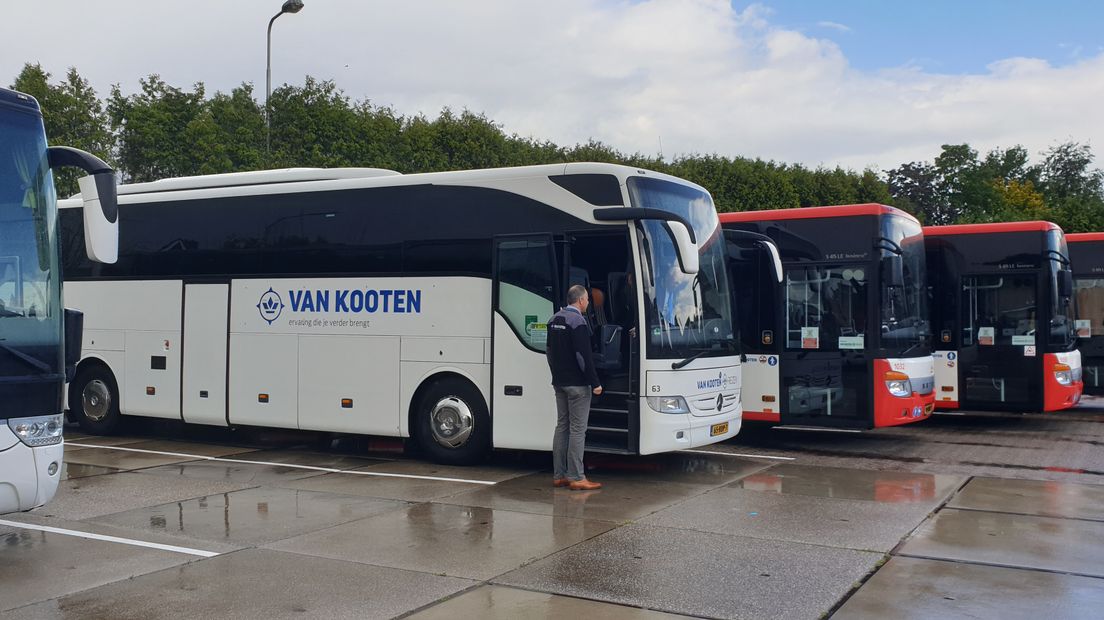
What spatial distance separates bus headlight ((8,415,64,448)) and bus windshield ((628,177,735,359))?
5.33 meters

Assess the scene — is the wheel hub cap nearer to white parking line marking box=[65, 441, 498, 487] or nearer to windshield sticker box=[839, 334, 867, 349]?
white parking line marking box=[65, 441, 498, 487]

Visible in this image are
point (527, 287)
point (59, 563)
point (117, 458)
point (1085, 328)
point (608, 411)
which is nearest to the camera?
point (59, 563)

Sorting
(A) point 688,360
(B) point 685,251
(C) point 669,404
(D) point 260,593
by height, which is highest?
(B) point 685,251

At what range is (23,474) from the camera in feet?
21.5

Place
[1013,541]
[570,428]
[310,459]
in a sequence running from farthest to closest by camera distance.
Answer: [310,459] → [570,428] → [1013,541]

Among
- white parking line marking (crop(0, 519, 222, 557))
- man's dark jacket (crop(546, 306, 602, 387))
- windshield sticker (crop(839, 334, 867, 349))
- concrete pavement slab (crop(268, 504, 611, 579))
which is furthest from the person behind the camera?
windshield sticker (crop(839, 334, 867, 349))

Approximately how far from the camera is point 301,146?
30.2m

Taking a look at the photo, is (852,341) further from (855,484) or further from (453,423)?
(453,423)

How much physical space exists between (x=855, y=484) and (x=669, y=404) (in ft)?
6.98

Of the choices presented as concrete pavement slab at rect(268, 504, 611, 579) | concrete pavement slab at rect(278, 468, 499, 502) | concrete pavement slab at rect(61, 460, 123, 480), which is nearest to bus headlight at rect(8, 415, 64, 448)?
concrete pavement slab at rect(268, 504, 611, 579)

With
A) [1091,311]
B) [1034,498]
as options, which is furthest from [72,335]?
[1091,311]

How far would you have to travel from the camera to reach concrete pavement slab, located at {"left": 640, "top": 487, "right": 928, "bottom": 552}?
7871mm

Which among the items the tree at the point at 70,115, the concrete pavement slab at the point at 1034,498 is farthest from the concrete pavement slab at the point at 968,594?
the tree at the point at 70,115

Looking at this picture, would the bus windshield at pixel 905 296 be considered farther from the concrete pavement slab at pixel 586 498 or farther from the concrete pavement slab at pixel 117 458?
the concrete pavement slab at pixel 117 458
